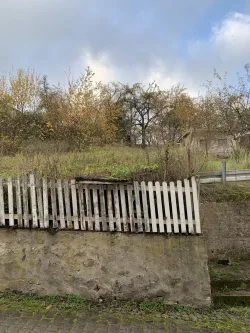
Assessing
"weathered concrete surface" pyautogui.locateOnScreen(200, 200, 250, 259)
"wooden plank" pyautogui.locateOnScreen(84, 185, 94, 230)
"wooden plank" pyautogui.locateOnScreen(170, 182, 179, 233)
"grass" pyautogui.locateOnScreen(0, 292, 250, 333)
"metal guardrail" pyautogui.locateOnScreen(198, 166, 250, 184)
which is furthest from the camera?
"metal guardrail" pyautogui.locateOnScreen(198, 166, 250, 184)

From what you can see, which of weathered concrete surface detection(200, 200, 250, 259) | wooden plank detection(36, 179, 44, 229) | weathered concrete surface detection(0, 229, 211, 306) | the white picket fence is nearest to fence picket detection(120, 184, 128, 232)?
the white picket fence

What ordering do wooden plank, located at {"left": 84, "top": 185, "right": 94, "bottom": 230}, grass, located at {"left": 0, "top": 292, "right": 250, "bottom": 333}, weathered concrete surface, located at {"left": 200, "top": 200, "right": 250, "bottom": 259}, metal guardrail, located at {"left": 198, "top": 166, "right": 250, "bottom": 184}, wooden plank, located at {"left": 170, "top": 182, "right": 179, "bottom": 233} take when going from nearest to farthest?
1. grass, located at {"left": 0, "top": 292, "right": 250, "bottom": 333}
2. wooden plank, located at {"left": 170, "top": 182, "right": 179, "bottom": 233}
3. wooden plank, located at {"left": 84, "top": 185, "right": 94, "bottom": 230}
4. weathered concrete surface, located at {"left": 200, "top": 200, "right": 250, "bottom": 259}
5. metal guardrail, located at {"left": 198, "top": 166, "right": 250, "bottom": 184}

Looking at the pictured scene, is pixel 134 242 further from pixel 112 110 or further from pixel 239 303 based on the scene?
pixel 112 110

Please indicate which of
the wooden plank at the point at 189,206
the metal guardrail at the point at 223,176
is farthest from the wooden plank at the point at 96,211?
→ the metal guardrail at the point at 223,176

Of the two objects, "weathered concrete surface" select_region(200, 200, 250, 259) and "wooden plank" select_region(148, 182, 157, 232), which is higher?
"wooden plank" select_region(148, 182, 157, 232)

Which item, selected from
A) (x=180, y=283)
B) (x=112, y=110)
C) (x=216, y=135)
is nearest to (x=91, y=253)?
(x=180, y=283)

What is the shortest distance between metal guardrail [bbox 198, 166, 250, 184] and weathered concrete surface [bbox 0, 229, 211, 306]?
2624 mm

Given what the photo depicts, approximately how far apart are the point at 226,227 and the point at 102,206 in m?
3.16

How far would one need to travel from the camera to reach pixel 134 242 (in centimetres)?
434

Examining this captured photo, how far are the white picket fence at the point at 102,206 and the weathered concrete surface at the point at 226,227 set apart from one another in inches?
78.2

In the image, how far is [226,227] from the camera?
6.14m

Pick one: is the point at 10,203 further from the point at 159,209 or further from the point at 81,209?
the point at 159,209

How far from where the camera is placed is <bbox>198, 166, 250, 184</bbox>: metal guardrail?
6637 millimetres

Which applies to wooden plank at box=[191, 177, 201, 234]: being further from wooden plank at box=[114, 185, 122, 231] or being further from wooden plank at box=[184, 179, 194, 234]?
wooden plank at box=[114, 185, 122, 231]
